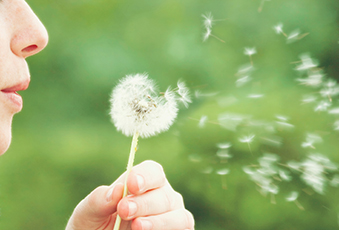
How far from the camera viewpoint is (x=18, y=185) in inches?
89.0

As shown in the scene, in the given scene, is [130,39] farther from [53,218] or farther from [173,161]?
[53,218]

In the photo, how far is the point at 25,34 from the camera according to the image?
0.61m

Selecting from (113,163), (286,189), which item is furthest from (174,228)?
(113,163)

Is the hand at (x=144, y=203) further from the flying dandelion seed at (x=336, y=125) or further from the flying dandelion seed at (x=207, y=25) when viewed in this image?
the flying dandelion seed at (x=336, y=125)

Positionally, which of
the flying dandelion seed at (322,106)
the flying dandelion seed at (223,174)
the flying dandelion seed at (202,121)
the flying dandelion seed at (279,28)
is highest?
the flying dandelion seed at (279,28)

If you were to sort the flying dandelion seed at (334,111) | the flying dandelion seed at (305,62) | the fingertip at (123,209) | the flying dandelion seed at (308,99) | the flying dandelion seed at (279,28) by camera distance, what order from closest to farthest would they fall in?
1. the fingertip at (123,209)
2. the flying dandelion seed at (305,62)
3. the flying dandelion seed at (334,111)
4. the flying dandelion seed at (308,99)
5. the flying dandelion seed at (279,28)

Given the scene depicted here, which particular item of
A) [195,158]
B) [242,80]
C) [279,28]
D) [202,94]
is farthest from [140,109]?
[279,28]

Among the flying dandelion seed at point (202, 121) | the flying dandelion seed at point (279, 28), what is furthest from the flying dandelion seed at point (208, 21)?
the flying dandelion seed at point (202, 121)

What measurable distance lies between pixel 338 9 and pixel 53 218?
7.71 feet

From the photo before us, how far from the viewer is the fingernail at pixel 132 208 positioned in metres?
0.60

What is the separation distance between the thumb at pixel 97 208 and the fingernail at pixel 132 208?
2.1 inches

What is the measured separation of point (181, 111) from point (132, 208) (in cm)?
137

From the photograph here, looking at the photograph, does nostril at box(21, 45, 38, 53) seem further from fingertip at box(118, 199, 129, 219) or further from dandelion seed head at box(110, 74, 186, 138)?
fingertip at box(118, 199, 129, 219)

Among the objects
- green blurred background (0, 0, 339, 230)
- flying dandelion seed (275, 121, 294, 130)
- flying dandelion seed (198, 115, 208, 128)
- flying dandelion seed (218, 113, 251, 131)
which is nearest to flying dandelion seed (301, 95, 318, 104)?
green blurred background (0, 0, 339, 230)
